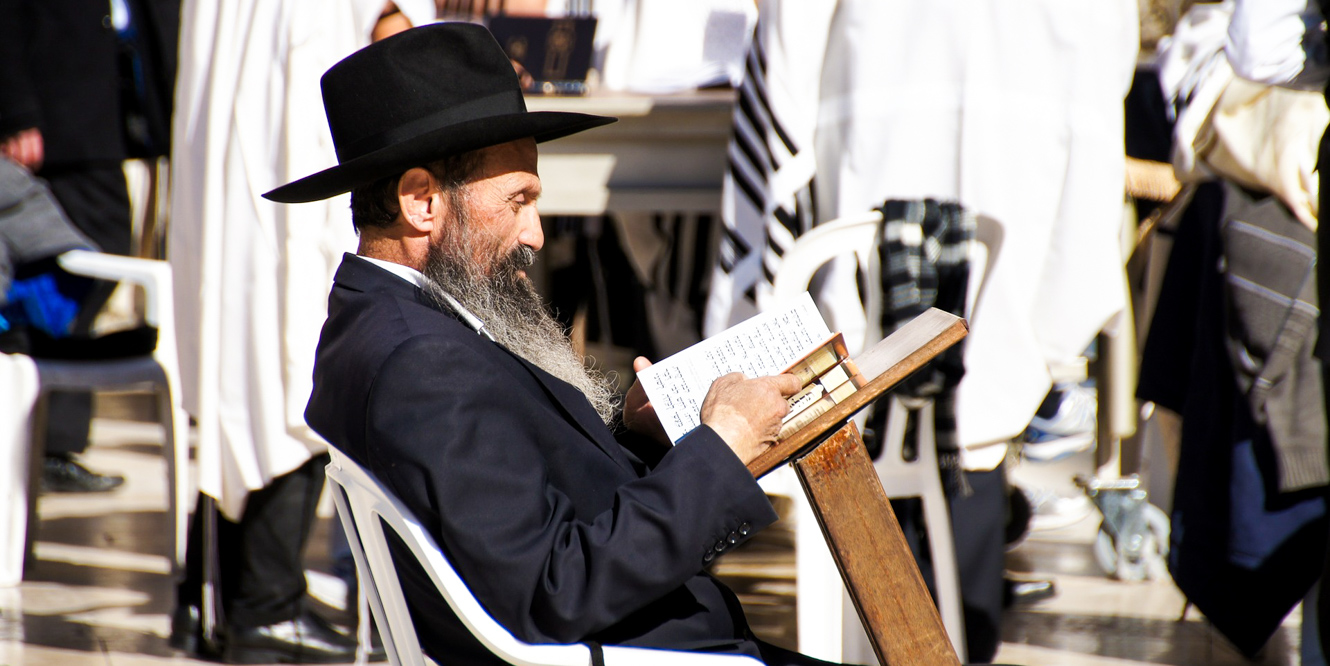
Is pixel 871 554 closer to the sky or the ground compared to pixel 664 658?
closer to the sky

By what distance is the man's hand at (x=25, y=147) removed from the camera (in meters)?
4.77

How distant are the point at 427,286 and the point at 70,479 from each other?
13.7 ft

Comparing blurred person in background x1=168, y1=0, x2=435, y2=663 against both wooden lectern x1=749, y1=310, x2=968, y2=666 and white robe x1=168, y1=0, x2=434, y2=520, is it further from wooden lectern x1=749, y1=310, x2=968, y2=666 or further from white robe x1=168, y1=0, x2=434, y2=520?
wooden lectern x1=749, y1=310, x2=968, y2=666

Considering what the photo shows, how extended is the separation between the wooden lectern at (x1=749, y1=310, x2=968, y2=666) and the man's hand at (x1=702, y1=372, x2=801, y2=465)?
0.05 m

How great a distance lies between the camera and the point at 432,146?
166 cm

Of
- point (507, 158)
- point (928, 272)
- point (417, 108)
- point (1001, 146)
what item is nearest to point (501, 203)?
point (507, 158)

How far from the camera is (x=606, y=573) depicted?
1444 millimetres

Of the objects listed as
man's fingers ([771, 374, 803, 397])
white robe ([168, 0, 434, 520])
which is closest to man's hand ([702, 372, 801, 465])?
man's fingers ([771, 374, 803, 397])

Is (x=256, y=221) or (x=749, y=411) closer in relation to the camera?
(x=749, y=411)

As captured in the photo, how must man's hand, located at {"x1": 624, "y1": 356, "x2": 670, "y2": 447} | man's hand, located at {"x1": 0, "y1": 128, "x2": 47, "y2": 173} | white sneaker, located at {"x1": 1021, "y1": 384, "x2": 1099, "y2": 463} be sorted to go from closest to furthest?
man's hand, located at {"x1": 624, "y1": 356, "x2": 670, "y2": 447}
man's hand, located at {"x1": 0, "y1": 128, "x2": 47, "y2": 173}
white sneaker, located at {"x1": 1021, "y1": 384, "x2": 1099, "y2": 463}

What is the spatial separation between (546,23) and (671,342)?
4.19 ft

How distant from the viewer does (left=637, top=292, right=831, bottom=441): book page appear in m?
1.60

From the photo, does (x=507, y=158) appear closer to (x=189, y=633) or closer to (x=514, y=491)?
(x=514, y=491)

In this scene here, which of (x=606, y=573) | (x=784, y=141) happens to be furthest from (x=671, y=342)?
(x=606, y=573)
